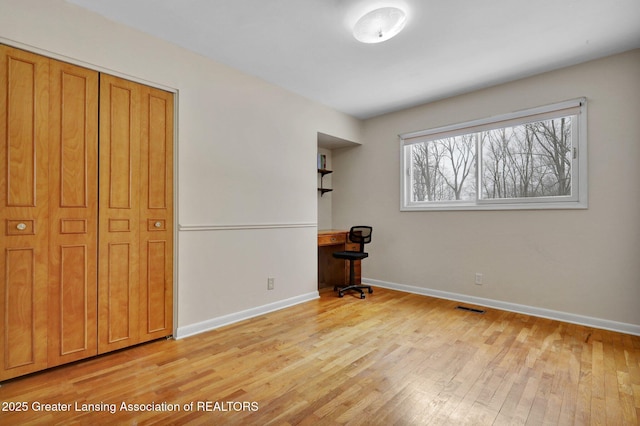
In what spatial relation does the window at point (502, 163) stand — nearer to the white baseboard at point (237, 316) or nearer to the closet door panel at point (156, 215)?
the white baseboard at point (237, 316)

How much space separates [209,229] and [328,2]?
83.0 inches

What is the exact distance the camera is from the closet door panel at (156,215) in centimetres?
253

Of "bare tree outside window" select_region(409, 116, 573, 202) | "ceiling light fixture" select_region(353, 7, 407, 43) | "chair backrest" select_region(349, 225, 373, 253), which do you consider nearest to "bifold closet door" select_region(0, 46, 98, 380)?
"ceiling light fixture" select_region(353, 7, 407, 43)

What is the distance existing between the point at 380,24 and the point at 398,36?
37 centimetres

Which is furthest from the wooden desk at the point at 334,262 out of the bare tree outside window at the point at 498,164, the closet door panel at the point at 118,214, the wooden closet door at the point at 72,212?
the wooden closet door at the point at 72,212

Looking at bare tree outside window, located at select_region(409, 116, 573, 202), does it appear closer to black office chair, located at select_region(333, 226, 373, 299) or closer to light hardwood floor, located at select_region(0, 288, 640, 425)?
black office chair, located at select_region(333, 226, 373, 299)

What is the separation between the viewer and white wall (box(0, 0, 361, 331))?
2186 millimetres

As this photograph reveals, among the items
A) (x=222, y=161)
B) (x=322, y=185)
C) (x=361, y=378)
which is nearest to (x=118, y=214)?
(x=222, y=161)

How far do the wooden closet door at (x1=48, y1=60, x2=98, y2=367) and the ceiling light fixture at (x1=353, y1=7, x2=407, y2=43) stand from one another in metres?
2.02

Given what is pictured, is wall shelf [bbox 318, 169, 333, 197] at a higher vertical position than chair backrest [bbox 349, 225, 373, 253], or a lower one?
Answer: higher

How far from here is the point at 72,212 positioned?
7.15 feet

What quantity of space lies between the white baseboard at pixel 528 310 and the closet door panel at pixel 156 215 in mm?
2993

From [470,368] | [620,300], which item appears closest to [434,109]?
[620,300]

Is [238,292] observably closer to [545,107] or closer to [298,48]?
[298,48]
